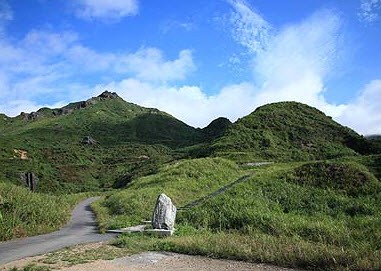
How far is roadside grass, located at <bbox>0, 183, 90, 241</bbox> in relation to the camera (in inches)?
847

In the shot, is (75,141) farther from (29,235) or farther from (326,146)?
(29,235)

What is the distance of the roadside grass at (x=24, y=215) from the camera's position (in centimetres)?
2152

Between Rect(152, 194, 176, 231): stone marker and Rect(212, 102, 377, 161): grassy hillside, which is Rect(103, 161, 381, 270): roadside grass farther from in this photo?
Rect(212, 102, 377, 161): grassy hillside

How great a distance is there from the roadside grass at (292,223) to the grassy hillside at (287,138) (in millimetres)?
25922

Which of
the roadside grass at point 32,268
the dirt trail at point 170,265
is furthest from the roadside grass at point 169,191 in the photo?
the roadside grass at point 32,268

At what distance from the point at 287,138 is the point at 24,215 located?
52.1 metres

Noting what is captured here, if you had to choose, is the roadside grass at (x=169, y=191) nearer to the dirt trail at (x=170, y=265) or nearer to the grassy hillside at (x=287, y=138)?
the dirt trail at (x=170, y=265)

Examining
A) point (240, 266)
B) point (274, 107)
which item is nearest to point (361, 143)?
point (274, 107)

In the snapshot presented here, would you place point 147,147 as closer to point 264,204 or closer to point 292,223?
point 264,204

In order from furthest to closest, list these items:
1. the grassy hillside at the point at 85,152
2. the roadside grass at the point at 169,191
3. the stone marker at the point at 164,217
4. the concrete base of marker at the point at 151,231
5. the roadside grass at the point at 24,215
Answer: the grassy hillside at the point at 85,152 < the roadside grass at the point at 169,191 < the roadside grass at the point at 24,215 < the stone marker at the point at 164,217 < the concrete base of marker at the point at 151,231

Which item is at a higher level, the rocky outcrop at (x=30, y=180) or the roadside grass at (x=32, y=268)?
the rocky outcrop at (x=30, y=180)

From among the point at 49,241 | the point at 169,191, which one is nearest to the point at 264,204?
the point at 169,191

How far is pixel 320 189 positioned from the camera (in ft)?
89.2

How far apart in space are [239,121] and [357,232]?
61.2 meters
